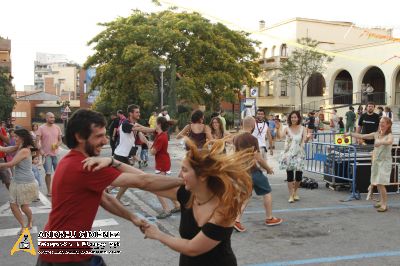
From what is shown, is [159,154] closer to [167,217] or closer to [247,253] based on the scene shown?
[167,217]

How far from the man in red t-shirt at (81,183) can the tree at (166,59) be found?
92.0 ft

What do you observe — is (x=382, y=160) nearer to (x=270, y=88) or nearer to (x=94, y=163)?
(x=94, y=163)

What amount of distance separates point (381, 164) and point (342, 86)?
122 feet

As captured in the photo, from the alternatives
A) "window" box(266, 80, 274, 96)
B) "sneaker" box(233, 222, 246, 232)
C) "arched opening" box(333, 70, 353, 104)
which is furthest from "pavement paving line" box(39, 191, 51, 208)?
"window" box(266, 80, 274, 96)

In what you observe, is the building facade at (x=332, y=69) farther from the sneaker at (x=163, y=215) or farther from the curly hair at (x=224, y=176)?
the curly hair at (x=224, y=176)

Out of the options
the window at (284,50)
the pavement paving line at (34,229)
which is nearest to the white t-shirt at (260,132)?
the pavement paving line at (34,229)

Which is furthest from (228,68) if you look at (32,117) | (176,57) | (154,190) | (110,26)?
(32,117)

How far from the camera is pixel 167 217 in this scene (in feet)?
23.7

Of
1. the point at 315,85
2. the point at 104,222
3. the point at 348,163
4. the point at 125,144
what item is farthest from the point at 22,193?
the point at 315,85

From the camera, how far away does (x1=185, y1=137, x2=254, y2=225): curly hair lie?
7.92 ft

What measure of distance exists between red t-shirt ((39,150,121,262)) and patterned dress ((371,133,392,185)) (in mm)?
6254

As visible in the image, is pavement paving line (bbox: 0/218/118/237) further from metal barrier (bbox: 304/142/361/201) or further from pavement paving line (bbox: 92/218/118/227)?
metal barrier (bbox: 304/142/361/201)

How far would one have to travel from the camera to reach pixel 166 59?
32.8 meters

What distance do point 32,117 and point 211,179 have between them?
78.4 metres
